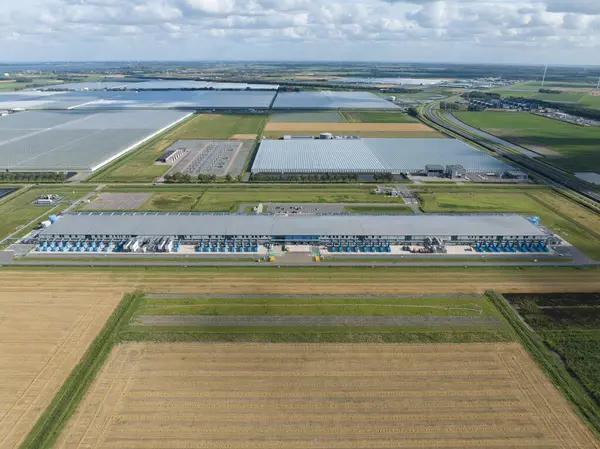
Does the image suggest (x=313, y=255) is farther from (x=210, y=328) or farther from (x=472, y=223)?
(x=472, y=223)

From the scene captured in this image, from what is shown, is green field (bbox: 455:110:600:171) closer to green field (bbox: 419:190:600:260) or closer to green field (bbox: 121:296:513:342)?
green field (bbox: 419:190:600:260)

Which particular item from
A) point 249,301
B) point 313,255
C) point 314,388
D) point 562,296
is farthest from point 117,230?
point 562,296

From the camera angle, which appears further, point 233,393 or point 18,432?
point 233,393

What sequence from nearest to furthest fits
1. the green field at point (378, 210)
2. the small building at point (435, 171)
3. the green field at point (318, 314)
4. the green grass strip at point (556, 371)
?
the green grass strip at point (556, 371), the green field at point (318, 314), the green field at point (378, 210), the small building at point (435, 171)

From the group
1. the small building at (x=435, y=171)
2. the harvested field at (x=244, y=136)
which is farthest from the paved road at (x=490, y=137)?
the harvested field at (x=244, y=136)

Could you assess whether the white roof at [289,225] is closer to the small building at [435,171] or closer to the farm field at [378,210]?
the farm field at [378,210]

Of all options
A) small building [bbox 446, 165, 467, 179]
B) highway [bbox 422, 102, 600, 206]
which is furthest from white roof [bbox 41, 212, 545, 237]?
highway [bbox 422, 102, 600, 206]
